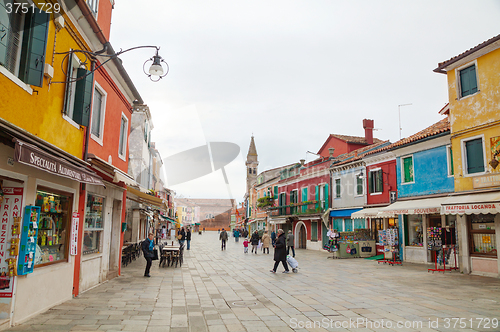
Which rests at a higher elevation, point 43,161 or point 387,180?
point 387,180

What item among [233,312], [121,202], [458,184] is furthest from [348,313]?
[458,184]

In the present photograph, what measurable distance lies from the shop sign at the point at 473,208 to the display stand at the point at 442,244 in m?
1.35

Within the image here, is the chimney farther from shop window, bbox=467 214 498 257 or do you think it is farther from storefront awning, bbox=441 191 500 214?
shop window, bbox=467 214 498 257

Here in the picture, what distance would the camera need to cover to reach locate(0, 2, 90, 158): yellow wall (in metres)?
5.25

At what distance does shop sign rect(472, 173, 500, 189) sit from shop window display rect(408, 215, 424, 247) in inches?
173

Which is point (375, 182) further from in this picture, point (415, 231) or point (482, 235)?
point (482, 235)

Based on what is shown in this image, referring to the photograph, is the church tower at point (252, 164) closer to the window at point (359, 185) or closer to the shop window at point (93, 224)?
the window at point (359, 185)

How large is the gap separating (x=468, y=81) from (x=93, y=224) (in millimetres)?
13441

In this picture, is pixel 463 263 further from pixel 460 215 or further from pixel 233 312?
pixel 233 312

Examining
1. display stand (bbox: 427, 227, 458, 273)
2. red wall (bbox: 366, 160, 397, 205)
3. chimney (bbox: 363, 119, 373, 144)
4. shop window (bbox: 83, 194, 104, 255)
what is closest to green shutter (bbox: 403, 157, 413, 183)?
red wall (bbox: 366, 160, 397, 205)

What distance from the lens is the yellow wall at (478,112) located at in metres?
12.0

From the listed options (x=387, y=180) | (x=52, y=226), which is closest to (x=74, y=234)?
(x=52, y=226)

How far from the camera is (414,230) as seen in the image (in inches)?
666

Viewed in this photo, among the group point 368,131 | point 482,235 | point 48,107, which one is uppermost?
point 368,131
